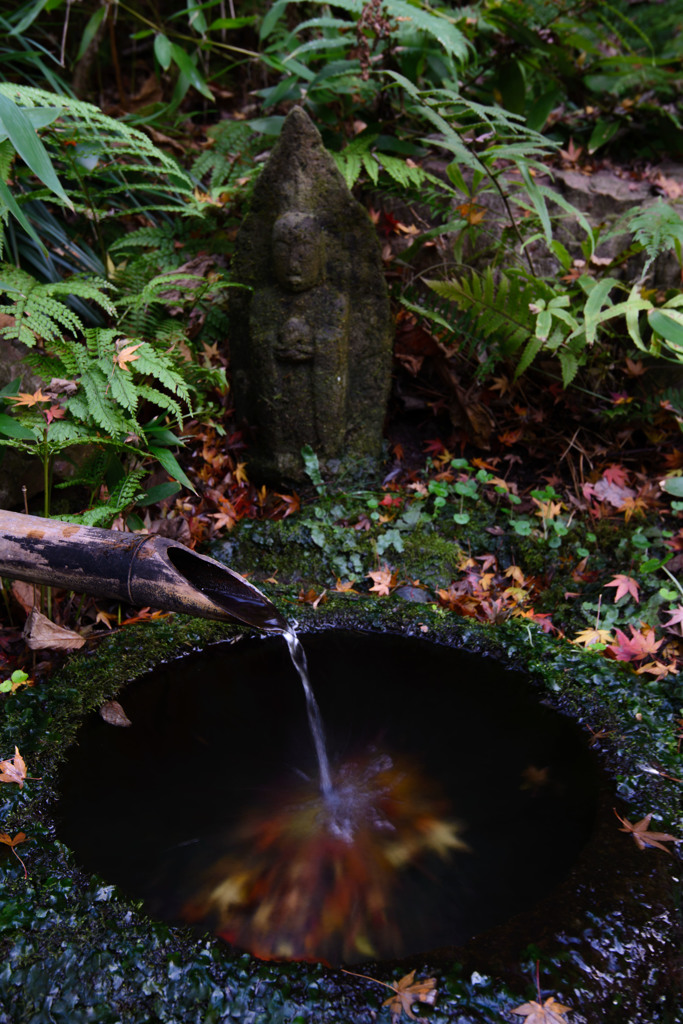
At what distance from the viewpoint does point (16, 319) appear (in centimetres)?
289

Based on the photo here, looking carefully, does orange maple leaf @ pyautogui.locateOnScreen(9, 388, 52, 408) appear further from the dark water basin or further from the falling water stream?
the falling water stream

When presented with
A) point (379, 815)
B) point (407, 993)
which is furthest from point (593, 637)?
point (407, 993)

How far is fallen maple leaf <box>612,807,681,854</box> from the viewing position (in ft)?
6.32

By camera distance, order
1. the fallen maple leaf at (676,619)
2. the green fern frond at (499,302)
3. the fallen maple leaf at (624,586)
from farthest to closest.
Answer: the green fern frond at (499,302)
the fallen maple leaf at (624,586)
the fallen maple leaf at (676,619)

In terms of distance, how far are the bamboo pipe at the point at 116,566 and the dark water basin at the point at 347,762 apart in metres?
0.62

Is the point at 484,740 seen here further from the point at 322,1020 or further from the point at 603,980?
the point at 322,1020

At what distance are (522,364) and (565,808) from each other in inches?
85.6

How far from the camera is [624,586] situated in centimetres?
296

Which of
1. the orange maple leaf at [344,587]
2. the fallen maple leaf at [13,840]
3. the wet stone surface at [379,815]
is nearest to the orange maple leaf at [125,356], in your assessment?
the wet stone surface at [379,815]

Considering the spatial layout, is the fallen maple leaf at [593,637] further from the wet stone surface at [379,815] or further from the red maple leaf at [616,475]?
the red maple leaf at [616,475]

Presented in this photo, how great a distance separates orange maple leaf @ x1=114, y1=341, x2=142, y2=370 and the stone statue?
0.80 meters

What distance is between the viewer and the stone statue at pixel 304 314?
336 cm

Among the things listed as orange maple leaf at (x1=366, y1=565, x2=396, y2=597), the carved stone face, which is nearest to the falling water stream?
orange maple leaf at (x1=366, y1=565, x2=396, y2=597)

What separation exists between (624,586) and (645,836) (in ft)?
4.09
